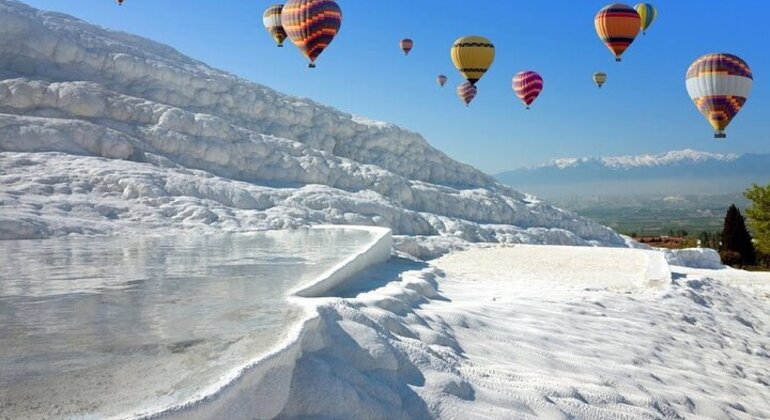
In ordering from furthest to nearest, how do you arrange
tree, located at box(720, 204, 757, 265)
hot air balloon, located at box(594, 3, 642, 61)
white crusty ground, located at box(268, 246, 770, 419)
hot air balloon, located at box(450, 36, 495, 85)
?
tree, located at box(720, 204, 757, 265) → hot air balloon, located at box(450, 36, 495, 85) → hot air balloon, located at box(594, 3, 642, 61) → white crusty ground, located at box(268, 246, 770, 419)

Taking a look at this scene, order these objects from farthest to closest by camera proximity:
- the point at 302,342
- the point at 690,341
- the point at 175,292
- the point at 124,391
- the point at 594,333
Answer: the point at 690,341 < the point at 594,333 < the point at 175,292 < the point at 302,342 < the point at 124,391

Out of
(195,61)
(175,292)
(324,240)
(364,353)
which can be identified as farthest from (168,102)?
(364,353)

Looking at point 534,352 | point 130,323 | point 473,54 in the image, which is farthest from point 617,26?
point 130,323

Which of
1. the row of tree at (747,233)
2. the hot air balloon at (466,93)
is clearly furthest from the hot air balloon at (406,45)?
the row of tree at (747,233)

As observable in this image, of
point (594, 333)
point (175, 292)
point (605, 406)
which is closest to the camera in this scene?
point (605, 406)

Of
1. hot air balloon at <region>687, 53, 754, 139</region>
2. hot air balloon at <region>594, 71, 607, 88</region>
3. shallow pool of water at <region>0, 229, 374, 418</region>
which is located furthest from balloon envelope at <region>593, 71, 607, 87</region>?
shallow pool of water at <region>0, 229, 374, 418</region>

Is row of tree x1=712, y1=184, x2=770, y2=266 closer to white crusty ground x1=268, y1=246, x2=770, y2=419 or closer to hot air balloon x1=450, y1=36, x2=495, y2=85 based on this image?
hot air balloon x1=450, y1=36, x2=495, y2=85

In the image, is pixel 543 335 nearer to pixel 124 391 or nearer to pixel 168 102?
pixel 124 391

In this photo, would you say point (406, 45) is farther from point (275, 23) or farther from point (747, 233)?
point (747, 233)
